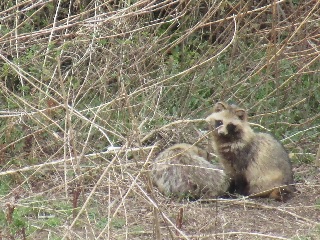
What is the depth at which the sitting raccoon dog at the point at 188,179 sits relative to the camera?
24.3ft

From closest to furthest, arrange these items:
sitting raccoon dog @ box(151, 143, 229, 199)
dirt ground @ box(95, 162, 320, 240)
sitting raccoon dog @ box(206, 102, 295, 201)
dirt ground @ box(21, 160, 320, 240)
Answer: dirt ground @ box(21, 160, 320, 240) → dirt ground @ box(95, 162, 320, 240) → sitting raccoon dog @ box(151, 143, 229, 199) → sitting raccoon dog @ box(206, 102, 295, 201)

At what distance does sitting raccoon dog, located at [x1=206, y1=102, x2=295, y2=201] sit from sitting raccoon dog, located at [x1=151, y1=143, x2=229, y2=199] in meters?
0.18

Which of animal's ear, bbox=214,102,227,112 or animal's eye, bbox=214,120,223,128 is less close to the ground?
animal's ear, bbox=214,102,227,112

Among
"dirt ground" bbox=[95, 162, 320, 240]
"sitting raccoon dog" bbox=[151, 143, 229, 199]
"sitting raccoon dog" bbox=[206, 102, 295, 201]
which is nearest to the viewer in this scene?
"dirt ground" bbox=[95, 162, 320, 240]

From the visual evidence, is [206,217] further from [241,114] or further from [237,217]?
[241,114]

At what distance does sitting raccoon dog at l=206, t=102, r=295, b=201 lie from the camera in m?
7.64

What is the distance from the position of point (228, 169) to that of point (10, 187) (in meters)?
1.94

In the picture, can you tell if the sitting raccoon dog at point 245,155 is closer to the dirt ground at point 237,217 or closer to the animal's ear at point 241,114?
the animal's ear at point 241,114

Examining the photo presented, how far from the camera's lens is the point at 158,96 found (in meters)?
8.76

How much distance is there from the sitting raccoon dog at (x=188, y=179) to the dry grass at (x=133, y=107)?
13cm

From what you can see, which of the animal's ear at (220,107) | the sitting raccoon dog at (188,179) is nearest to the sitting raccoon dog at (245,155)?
the animal's ear at (220,107)

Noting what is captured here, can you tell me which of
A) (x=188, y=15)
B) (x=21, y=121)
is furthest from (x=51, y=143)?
(x=188, y=15)

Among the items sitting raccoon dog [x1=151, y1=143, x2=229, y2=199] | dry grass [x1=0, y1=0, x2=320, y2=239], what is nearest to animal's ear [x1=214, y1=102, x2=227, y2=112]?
dry grass [x1=0, y1=0, x2=320, y2=239]

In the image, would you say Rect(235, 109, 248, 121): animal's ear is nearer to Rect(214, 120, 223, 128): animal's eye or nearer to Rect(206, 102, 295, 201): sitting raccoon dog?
Rect(206, 102, 295, 201): sitting raccoon dog
